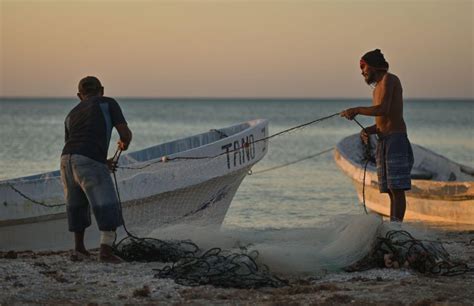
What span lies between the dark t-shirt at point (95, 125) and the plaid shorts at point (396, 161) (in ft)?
7.74

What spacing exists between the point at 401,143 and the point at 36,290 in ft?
11.7

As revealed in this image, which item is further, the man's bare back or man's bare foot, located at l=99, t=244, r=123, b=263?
the man's bare back

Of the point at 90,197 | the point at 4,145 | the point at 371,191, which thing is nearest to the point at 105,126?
the point at 90,197

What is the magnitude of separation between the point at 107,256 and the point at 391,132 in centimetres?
270

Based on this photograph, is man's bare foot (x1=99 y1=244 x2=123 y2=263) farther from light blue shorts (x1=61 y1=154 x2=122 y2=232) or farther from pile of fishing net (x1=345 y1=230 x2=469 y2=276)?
pile of fishing net (x1=345 y1=230 x2=469 y2=276)

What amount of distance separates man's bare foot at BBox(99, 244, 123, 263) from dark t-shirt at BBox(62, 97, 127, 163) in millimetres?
701

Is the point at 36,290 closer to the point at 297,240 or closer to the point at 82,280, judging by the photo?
the point at 82,280

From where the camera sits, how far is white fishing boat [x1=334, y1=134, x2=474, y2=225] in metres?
13.3

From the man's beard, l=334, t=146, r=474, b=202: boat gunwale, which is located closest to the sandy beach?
the man's beard

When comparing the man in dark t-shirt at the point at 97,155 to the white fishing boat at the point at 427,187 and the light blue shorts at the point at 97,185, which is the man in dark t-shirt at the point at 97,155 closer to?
the light blue shorts at the point at 97,185

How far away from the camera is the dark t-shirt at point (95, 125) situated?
26.5 ft

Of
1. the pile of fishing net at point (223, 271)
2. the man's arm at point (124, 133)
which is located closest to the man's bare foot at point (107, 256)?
the pile of fishing net at point (223, 271)

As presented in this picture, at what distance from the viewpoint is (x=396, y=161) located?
28.9 feet

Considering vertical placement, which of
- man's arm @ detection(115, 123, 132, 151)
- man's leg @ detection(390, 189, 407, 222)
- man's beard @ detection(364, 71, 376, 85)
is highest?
man's beard @ detection(364, 71, 376, 85)
